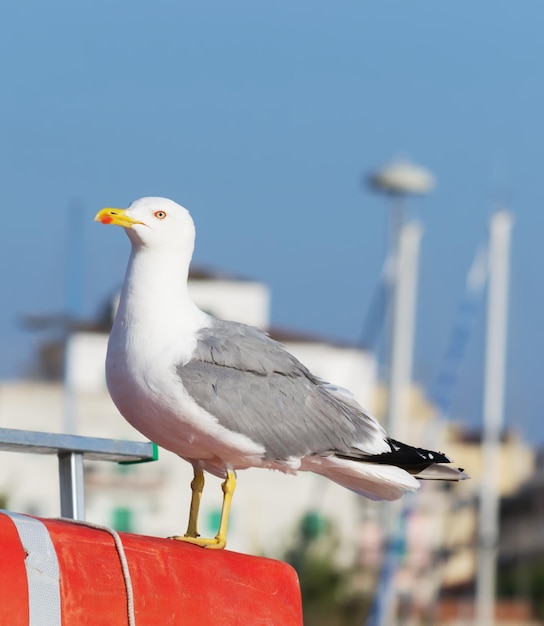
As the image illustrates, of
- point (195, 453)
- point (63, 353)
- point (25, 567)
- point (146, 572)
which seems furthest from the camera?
point (63, 353)

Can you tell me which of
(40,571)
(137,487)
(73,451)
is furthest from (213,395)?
(137,487)

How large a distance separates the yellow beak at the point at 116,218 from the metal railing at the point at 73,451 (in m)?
0.76

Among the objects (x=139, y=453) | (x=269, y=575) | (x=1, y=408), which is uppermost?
(x=139, y=453)

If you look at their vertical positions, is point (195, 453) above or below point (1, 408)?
above

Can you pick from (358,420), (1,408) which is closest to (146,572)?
(358,420)

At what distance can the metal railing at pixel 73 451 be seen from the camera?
13.2ft

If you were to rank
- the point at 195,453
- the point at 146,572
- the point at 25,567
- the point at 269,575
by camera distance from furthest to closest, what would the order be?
1. the point at 195,453
2. the point at 269,575
3. the point at 146,572
4. the point at 25,567

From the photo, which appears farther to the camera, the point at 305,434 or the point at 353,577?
the point at 353,577

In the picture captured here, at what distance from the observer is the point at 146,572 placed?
3.92m

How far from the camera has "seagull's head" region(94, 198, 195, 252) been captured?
16.2 feet

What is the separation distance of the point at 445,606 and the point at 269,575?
4489cm

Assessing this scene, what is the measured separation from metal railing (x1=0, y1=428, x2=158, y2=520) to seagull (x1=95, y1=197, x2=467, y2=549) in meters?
0.39

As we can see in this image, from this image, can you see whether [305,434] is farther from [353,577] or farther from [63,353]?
[63,353]

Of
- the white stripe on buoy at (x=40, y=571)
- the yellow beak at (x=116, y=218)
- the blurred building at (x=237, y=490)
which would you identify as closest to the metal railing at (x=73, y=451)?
the white stripe on buoy at (x=40, y=571)
